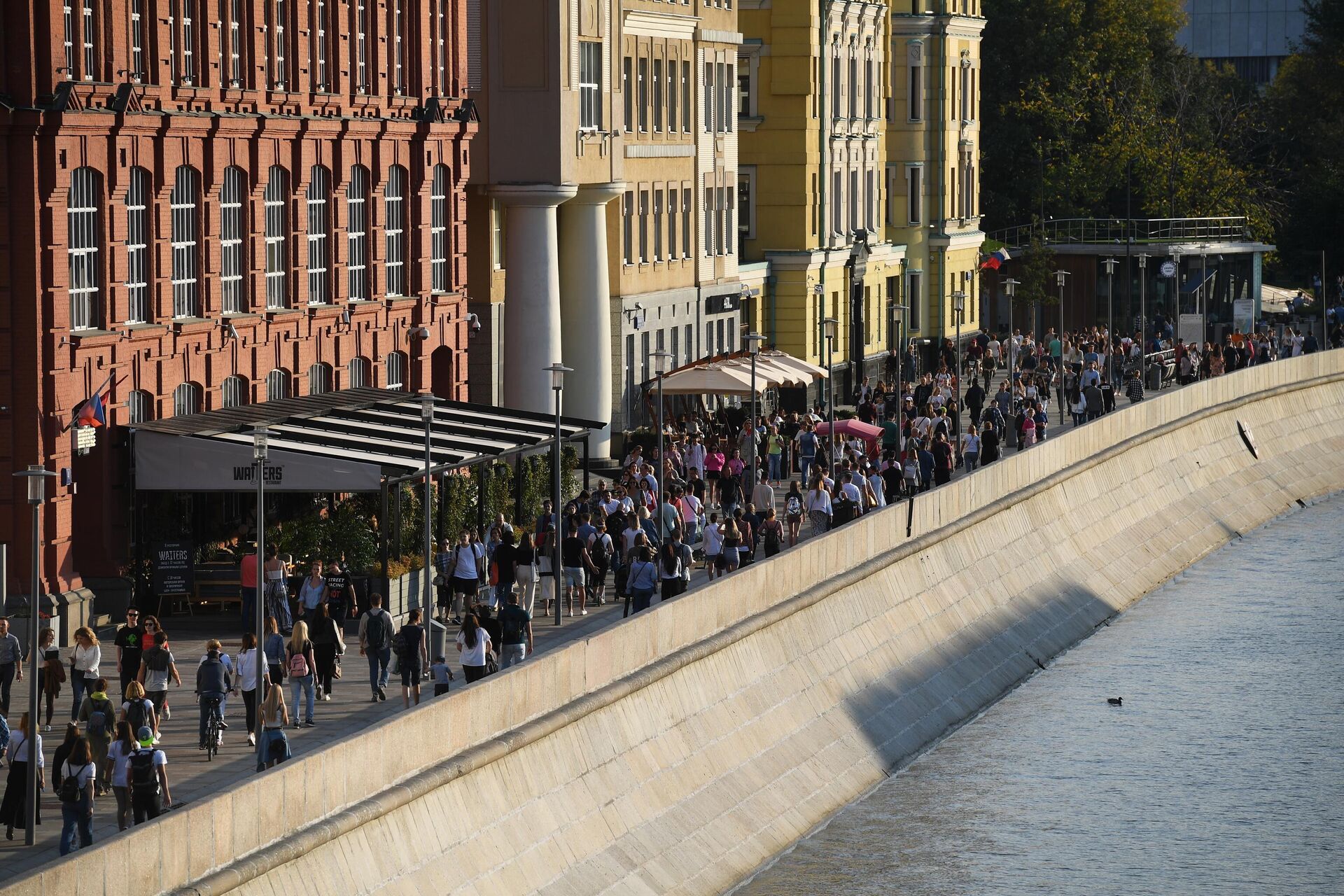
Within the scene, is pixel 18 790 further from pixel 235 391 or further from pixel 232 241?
pixel 232 241

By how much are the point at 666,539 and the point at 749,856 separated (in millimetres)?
11970

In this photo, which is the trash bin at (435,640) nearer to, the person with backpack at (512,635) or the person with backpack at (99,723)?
the person with backpack at (512,635)

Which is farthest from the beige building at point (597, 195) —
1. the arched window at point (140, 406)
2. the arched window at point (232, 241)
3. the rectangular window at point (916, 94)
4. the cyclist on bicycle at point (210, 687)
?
the cyclist on bicycle at point (210, 687)

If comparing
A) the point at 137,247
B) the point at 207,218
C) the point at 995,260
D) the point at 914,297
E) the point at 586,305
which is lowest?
the point at 914,297

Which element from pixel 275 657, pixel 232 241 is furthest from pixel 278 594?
pixel 232 241

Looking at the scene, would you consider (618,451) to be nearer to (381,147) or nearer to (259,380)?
(381,147)

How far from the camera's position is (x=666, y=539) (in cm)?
4384

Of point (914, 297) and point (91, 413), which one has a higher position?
point (91, 413)

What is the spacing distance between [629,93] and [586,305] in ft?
22.9

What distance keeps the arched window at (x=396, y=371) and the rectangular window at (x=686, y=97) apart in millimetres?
22055

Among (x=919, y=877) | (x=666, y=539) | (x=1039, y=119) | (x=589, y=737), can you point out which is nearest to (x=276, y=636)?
(x=589, y=737)

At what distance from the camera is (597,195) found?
6669 cm

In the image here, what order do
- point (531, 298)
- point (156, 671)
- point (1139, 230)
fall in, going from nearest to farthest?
point (156, 671)
point (531, 298)
point (1139, 230)

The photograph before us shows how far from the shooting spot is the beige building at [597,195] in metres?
61.9
